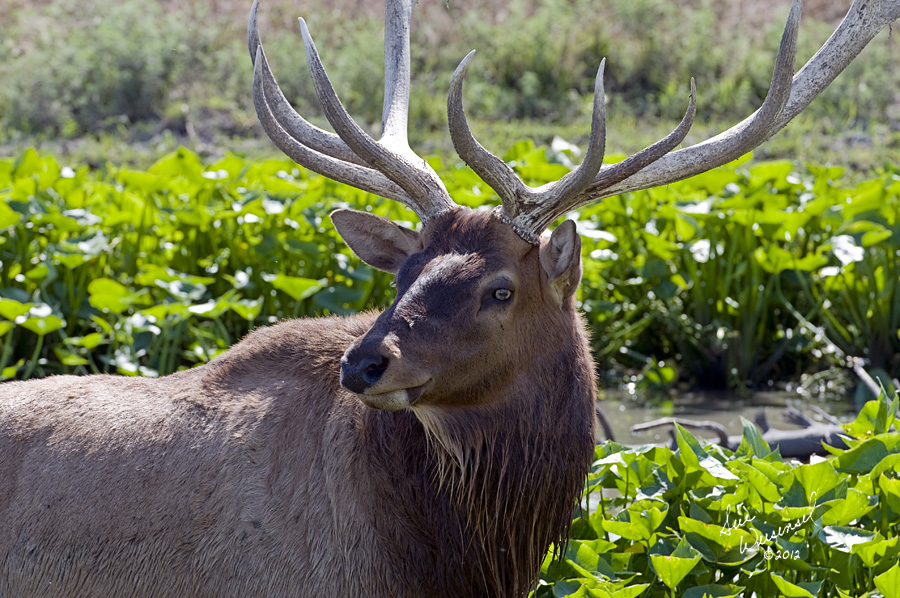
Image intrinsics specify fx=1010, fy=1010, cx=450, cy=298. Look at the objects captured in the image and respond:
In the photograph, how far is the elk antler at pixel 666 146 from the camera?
260 centimetres

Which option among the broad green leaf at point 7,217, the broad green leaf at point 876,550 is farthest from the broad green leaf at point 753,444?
the broad green leaf at point 7,217

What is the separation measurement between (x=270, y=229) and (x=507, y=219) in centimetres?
336

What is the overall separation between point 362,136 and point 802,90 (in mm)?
1301

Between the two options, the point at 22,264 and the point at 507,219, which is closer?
the point at 507,219

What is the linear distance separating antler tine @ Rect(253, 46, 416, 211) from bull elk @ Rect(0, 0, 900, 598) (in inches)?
1.3

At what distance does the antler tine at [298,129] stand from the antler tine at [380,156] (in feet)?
0.79

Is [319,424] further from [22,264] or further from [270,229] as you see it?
[22,264]

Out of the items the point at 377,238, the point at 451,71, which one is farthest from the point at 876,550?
the point at 451,71

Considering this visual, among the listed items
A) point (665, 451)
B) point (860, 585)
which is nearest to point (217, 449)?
point (665, 451)

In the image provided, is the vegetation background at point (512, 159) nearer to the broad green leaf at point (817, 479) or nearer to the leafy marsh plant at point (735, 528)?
the leafy marsh plant at point (735, 528)

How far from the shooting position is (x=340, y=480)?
2670 millimetres

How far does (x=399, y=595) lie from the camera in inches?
103

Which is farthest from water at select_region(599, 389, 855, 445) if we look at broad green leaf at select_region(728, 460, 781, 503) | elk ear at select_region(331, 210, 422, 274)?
elk ear at select_region(331, 210, 422, 274)

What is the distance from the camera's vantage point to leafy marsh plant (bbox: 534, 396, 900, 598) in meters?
2.85
